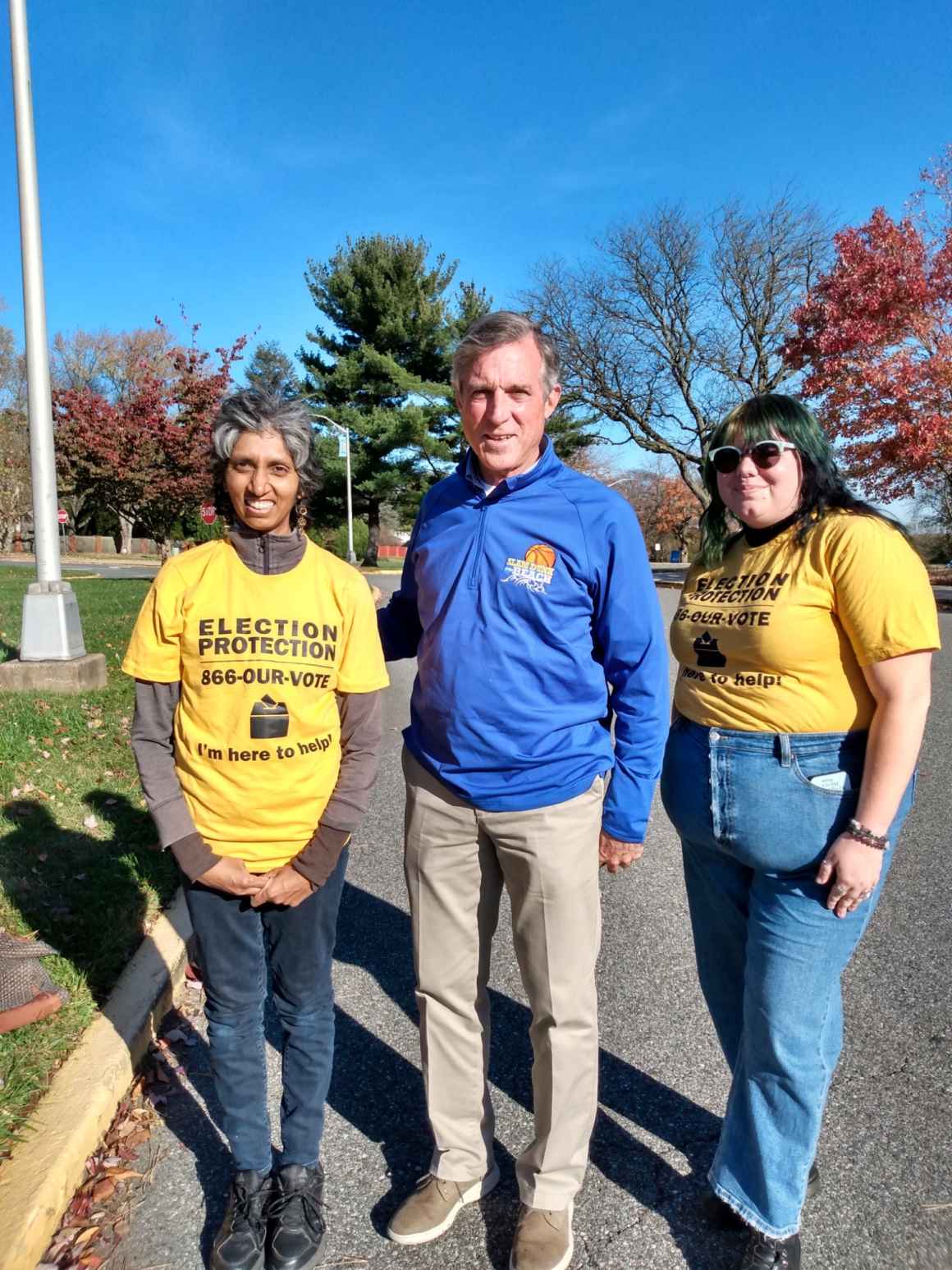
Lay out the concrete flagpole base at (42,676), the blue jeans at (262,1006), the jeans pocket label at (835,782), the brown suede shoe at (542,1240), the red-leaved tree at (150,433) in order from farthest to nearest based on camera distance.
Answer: the red-leaved tree at (150,433) < the concrete flagpole base at (42,676) < the blue jeans at (262,1006) < the brown suede shoe at (542,1240) < the jeans pocket label at (835,782)

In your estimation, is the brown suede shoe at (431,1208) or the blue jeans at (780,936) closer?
the blue jeans at (780,936)

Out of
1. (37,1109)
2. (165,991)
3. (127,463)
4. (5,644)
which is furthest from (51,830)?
(127,463)

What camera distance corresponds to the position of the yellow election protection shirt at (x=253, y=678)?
81.0 inches

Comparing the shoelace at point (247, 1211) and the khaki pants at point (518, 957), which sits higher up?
the khaki pants at point (518, 957)

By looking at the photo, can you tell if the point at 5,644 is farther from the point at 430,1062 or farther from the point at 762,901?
the point at 762,901

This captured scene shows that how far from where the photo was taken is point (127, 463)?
27.7 meters

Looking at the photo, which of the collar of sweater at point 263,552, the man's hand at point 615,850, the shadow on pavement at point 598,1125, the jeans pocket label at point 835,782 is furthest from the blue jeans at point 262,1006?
the jeans pocket label at point 835,782

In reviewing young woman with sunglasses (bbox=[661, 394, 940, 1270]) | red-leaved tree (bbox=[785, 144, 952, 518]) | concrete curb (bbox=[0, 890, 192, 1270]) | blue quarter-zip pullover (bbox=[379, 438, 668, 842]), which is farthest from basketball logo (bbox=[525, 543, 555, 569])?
red-leaved tree (bbox=[785, 144, 952, 518])

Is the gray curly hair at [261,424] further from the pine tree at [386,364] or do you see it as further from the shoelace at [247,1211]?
the pine tree at [386,364]

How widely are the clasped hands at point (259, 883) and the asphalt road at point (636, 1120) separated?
0.91 meters

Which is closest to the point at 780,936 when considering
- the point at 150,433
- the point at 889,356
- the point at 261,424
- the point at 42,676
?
the point at 261,424

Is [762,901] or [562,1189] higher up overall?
[762,901]

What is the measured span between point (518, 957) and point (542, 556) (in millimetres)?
1035

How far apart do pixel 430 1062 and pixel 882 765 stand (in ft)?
4.58
